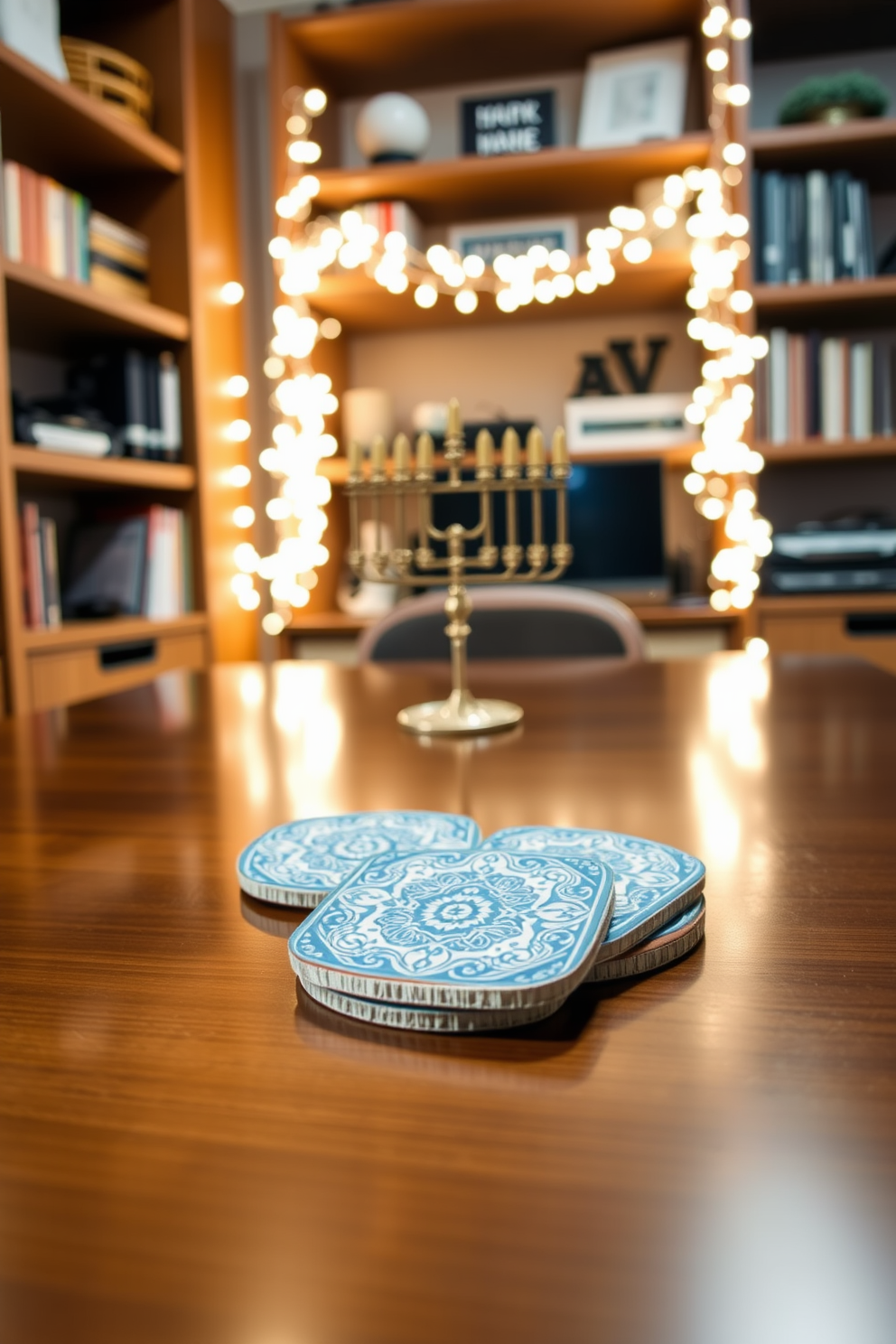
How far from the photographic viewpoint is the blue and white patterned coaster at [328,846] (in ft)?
1.50

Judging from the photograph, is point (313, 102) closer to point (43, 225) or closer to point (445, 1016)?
point (43, 225)

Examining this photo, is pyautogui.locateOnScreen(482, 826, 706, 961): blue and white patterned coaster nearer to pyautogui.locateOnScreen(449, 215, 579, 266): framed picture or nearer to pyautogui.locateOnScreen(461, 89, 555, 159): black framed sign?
pyautogui.locateOnScreen(449, 215, 579, 266): framed picture

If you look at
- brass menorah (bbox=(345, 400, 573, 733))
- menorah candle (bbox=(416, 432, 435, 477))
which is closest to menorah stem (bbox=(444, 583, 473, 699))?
brass menorah (bbox=(345, 400, 573, 733))

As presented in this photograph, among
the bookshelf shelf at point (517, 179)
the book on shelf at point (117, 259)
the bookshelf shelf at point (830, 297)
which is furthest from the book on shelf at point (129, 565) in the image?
the bookshelf shelf at point (830, 297)

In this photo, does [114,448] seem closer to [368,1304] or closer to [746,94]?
[746,94]

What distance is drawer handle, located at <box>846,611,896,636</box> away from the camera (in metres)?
2.64

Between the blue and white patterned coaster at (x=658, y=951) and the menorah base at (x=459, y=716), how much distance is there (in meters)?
0.51

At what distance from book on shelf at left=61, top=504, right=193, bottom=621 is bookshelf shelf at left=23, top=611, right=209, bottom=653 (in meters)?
0.05

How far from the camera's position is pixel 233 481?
9.64 ft

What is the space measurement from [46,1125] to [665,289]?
2.84 m

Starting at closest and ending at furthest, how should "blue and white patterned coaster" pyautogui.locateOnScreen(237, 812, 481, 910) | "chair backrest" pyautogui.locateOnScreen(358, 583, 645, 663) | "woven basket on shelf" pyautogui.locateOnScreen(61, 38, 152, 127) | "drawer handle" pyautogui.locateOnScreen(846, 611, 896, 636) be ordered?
1. "blue and white patterned coaster" pyautogui.locateOnScreen(237, 812, 481, 910)
2. "chair backrest" pyautogui.locateOnScreen(358, 583, 645, 663)
3. "woven basket on shelf" pyautogui.locateOnScreen(61, 38, 152, 127)
4. "drawer handle" pyautogui.locateOnScreen(846, 611, 896, 636)

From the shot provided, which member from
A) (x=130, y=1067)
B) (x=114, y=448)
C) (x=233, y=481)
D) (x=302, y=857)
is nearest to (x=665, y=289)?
(x=233, y=481)

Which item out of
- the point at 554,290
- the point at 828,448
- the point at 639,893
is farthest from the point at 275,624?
the point at 639,893

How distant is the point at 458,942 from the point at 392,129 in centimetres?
285
